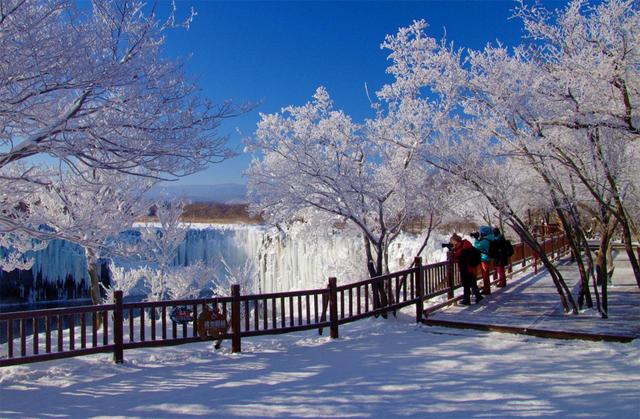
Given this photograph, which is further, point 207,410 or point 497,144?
point 497,144

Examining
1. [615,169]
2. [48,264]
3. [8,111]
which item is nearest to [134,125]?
[8,111]

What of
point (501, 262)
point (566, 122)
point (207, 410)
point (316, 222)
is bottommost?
point (207, 410)

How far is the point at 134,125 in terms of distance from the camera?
5508 millimetres

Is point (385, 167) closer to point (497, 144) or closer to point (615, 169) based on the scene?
point (497, 144)

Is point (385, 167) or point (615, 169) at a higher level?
point (385, 167)

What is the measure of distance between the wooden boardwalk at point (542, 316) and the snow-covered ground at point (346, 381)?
0.79 feet

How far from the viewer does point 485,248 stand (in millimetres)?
10945

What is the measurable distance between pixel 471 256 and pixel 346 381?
5228mm

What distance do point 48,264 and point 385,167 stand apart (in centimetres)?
3248

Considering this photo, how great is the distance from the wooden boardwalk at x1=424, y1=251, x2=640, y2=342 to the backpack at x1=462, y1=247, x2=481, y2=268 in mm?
775

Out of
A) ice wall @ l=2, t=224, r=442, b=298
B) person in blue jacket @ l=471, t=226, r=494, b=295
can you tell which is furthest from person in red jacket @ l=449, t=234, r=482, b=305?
ice wall @ l=2, t=224, r=442, b=298

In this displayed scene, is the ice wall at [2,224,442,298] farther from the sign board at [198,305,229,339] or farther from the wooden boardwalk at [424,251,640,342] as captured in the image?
the sign board at [198,305,229,339]

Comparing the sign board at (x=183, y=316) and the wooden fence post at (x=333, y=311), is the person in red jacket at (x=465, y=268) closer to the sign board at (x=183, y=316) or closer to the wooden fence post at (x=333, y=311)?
the wooden fence post at (x=333, y=311)

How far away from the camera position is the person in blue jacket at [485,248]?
10844 millimetres
